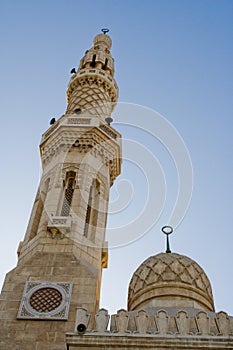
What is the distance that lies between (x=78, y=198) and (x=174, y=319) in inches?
179

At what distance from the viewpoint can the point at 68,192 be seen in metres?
11.7

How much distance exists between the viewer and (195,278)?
10.1 meters

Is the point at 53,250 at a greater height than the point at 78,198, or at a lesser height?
lesser

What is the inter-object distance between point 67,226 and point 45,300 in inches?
74.9

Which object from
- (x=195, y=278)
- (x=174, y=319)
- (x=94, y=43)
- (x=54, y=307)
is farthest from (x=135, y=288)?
(x=94, y=43)

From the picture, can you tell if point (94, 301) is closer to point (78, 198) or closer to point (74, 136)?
point (78, 198)

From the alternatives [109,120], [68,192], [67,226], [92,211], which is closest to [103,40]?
[109,120]

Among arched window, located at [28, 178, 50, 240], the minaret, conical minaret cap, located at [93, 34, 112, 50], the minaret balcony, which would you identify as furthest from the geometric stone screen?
conical minaret cap, located at [93, 34, 112, 50]

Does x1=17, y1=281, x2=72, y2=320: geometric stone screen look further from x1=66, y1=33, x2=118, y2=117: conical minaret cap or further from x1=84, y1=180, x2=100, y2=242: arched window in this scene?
x1=66, y1=33, x2=118, y2=117: conical minaret cap

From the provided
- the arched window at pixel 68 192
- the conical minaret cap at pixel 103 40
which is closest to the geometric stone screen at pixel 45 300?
the arched window at pixel 68 192

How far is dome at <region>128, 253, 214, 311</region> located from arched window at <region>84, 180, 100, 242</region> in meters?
1.33

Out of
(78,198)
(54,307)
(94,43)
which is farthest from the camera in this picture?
(94,43)

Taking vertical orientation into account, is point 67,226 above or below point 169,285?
above

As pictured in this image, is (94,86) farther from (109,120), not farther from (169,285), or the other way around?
(169,285)
